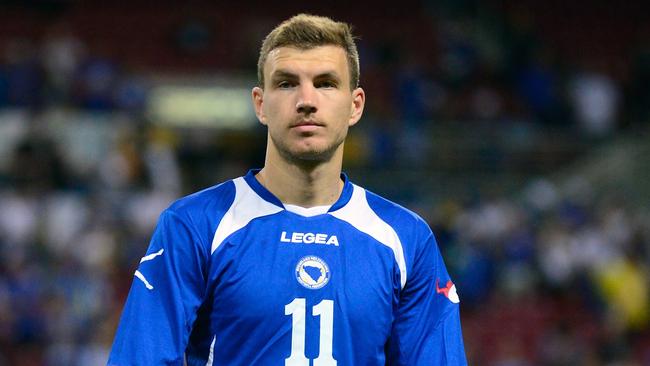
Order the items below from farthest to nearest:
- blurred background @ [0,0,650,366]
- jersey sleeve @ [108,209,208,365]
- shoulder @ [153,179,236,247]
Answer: blurred background @ [0,0,650,366]
shoulder @ [153,179,236,247]
jersey sleeve @ [108,209,208,365]

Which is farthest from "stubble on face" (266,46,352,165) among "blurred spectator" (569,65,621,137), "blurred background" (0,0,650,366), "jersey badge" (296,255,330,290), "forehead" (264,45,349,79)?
"blurred spectator" (569,65,621,137)

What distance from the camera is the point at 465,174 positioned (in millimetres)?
16156

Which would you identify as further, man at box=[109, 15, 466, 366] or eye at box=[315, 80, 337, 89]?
eye at box=[315, 80, 337, 89]

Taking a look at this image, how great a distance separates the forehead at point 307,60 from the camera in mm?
3363

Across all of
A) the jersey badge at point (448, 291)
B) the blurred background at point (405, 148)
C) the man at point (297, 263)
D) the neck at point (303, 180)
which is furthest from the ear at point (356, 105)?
the blurred background at point (405, 148)

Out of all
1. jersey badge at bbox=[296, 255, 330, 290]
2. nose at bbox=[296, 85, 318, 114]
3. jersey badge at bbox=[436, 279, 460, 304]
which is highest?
nose at bbox=[296, 85, 318, 114]

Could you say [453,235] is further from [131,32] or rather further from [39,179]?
[131,32]

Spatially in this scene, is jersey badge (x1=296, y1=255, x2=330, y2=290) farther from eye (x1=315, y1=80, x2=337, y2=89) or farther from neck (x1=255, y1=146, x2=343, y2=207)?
eye (x1=315, y1=80, x2=337, y2=89)

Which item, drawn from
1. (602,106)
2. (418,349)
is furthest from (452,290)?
(602,106)

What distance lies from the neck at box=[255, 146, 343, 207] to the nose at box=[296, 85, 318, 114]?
0.61 feet

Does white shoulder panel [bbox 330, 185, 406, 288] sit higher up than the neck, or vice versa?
the neck

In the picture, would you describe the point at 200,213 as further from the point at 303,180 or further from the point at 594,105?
the point at 594,105

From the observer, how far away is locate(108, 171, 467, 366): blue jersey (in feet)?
10.7

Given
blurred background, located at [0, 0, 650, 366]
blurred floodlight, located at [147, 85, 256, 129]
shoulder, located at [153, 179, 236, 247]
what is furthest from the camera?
blurred floodlight, located at [147, 85, 256, 129]
